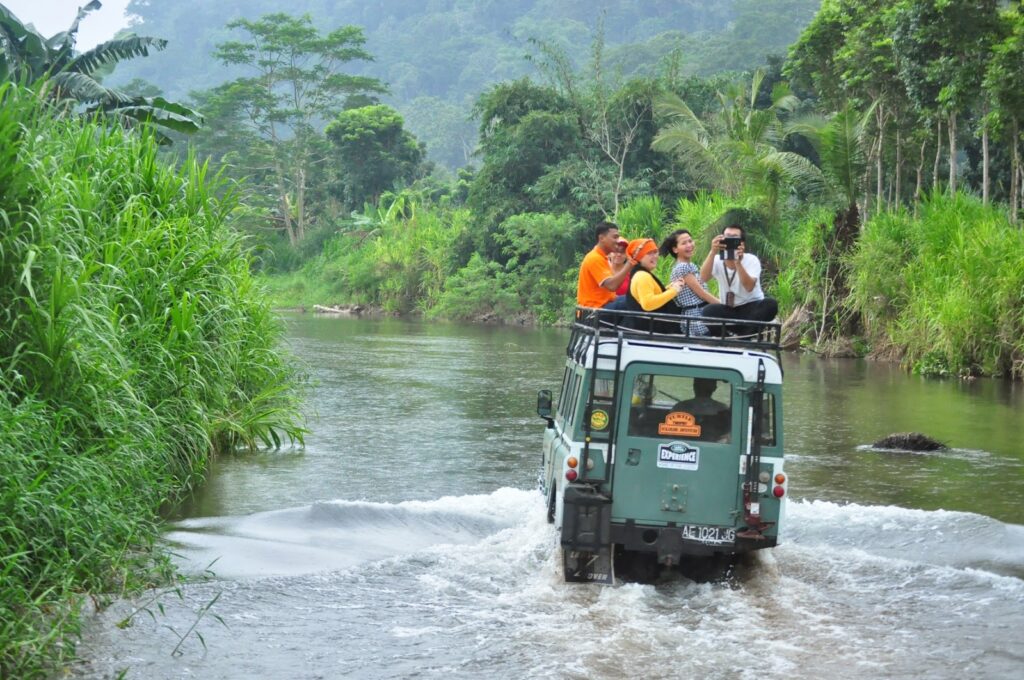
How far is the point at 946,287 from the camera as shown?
26578 millimetres

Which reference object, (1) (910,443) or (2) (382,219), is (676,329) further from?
(2) (382,219)

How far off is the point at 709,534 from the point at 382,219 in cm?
5785

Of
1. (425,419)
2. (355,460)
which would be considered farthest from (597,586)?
(425,419)

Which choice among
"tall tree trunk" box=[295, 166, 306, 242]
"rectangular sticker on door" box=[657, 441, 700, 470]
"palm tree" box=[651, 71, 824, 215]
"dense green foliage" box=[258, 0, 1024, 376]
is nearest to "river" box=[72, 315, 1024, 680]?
"rectangular sticker on door" box=[657, 441, 700, 470]

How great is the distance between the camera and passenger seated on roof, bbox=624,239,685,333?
988 cm

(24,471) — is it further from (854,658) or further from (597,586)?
(854,658)

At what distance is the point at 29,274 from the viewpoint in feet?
27.3

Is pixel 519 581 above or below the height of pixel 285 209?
below

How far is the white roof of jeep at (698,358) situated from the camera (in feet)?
29.6

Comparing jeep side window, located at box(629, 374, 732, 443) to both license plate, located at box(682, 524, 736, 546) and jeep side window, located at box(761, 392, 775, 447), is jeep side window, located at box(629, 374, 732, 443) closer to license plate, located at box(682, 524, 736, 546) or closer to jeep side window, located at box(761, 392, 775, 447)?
jeep side window, located at box(761, 392, 775, 447)

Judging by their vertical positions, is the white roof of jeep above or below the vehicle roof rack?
below

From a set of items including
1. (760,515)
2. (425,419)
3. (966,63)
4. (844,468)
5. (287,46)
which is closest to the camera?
(760,515)

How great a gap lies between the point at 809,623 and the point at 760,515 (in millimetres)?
824

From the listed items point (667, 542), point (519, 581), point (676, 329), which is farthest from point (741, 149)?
point (667, 542)
